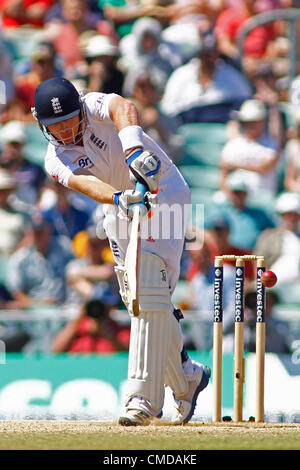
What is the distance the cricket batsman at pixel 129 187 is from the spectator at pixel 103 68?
5.13 meters

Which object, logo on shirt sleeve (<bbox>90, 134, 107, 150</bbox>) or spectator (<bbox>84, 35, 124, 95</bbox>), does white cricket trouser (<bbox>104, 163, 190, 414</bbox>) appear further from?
spectator (<bbox>84, 35, 124, 95</bbox>)

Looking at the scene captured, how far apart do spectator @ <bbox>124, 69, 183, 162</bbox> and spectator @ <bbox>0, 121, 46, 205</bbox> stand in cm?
124

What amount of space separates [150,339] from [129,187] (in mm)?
886

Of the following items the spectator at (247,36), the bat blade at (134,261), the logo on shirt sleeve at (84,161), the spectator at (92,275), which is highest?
the spectator at (247,36)

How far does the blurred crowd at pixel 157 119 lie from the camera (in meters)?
9.59

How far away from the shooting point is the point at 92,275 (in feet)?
31.1

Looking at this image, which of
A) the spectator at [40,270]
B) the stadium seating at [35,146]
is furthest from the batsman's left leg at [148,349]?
the stadium seating at [35,146]

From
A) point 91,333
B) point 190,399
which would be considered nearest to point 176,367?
point 190,399

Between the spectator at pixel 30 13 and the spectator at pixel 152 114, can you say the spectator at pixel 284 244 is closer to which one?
the spectator at pixel 152 114

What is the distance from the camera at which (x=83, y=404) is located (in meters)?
7.77

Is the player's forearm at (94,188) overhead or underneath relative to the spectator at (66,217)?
underneath

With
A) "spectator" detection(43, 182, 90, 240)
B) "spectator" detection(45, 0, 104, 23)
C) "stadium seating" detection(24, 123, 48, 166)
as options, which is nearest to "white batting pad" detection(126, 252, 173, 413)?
"spectator" detection(43, 182, 90, 240)
